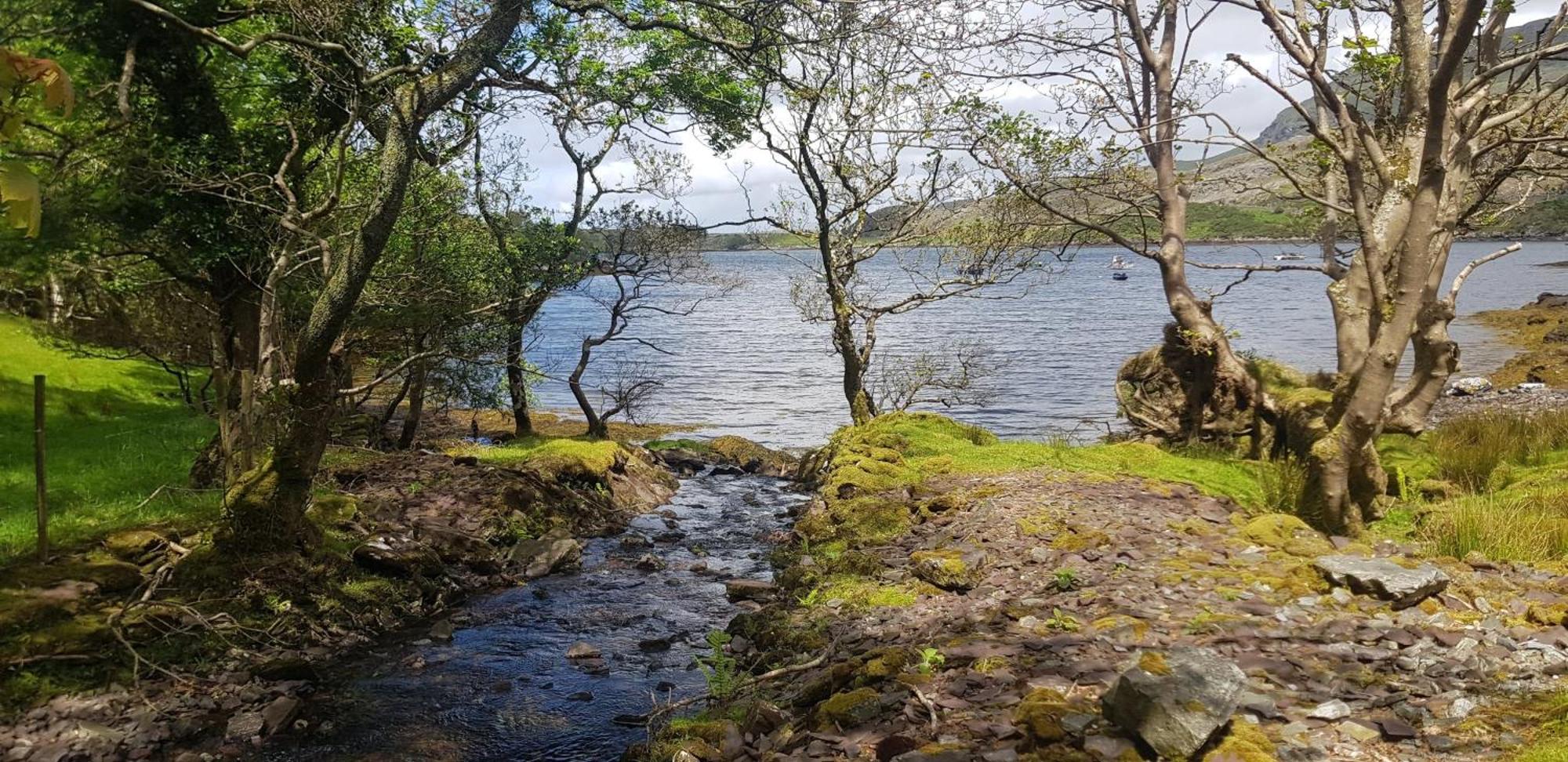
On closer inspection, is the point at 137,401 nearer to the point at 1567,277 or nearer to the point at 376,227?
the point at 376,227

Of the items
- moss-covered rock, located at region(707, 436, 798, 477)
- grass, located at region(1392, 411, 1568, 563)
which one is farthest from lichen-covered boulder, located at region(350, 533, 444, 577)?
grass, located at region(1392, 411, 1568, 563)

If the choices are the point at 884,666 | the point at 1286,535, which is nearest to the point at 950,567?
the point at 884,666

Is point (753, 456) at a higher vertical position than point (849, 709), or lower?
lower

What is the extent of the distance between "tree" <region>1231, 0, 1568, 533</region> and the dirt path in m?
1.53

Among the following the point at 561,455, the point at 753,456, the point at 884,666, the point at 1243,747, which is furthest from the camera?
the point at 753,456

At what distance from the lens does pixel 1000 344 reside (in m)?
44.6

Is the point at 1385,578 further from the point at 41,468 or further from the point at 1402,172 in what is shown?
the point at 41,468

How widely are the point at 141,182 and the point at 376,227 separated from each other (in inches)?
152

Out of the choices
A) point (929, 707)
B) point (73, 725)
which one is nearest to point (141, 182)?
point (73, 725)

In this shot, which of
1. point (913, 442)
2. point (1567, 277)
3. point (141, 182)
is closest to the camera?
point (141, 182)

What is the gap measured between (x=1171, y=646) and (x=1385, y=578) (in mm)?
1815

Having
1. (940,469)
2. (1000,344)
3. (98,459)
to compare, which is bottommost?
(1000,344)

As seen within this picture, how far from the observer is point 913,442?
1420 cm

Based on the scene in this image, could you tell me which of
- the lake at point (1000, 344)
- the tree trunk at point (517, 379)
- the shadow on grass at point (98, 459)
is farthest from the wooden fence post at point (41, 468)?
the lake at point (1000, 344)
